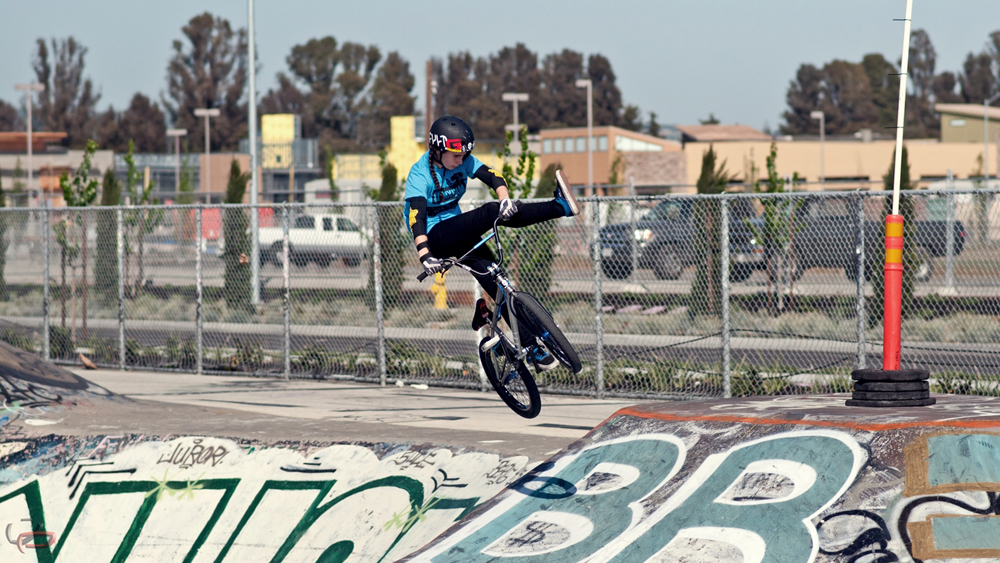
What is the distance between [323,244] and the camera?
13203 millimetres

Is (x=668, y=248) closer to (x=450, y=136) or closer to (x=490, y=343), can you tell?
(x=490, y=343)

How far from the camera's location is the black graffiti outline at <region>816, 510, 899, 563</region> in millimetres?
4531

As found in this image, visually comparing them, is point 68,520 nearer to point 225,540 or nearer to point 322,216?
point 225,540

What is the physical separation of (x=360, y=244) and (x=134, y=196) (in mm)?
11143

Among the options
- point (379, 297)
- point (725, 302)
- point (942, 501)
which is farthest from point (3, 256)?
point (942, 501)

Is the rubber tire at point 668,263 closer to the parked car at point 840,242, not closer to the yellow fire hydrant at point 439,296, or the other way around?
the parked car at point 840,242

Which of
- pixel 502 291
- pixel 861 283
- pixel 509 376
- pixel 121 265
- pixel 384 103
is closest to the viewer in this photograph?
pixel 502 291

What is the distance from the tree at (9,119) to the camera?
11981cm

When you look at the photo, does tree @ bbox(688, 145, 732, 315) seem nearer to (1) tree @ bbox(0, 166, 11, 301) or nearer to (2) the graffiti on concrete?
(2) the graffiti on concrete

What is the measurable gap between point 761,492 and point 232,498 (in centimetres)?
383

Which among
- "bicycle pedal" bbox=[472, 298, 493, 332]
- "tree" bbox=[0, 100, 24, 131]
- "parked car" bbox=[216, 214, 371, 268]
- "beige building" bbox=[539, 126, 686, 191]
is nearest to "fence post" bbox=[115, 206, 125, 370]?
"parked car" bbox=[216, 214, 371, 268]

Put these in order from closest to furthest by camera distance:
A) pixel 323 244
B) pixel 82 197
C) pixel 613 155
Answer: pixel 323 244 → pixel 82 197 → pixel 613 155

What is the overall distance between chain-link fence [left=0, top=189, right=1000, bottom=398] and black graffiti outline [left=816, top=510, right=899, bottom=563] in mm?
4811

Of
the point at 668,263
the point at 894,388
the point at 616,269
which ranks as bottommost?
the point at 894,388
